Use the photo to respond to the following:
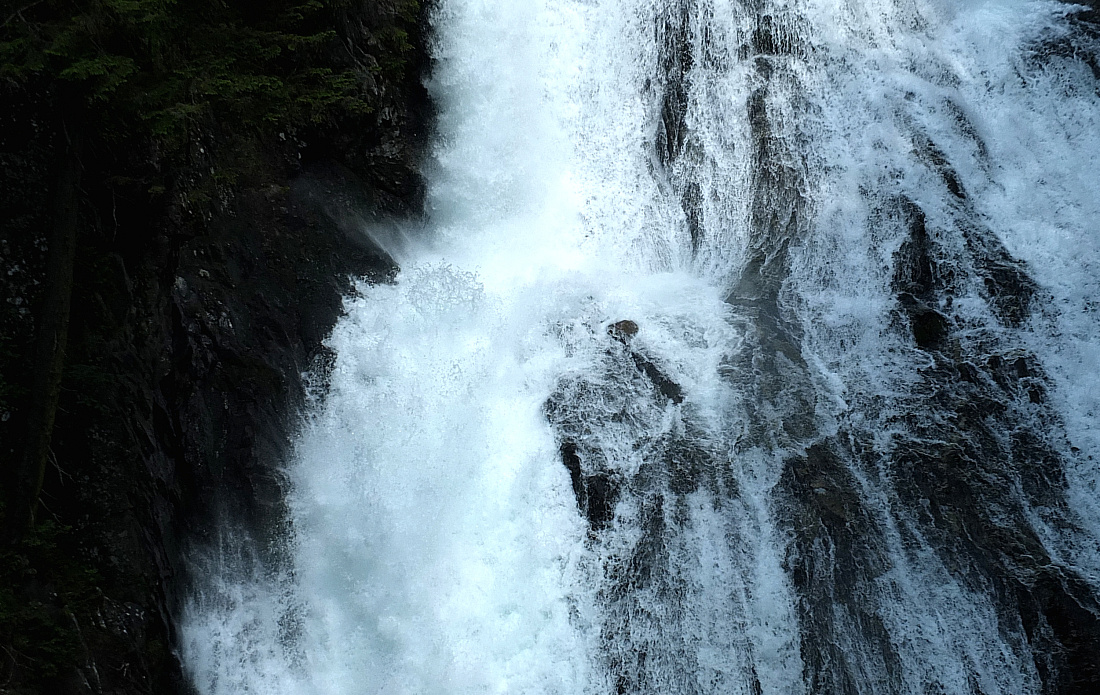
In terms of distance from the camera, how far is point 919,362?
25.0 feet

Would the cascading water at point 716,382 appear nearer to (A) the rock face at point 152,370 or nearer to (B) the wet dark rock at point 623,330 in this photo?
(B) the wet dark rock at point 623,330

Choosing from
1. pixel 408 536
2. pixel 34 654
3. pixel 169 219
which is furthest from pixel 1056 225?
pixel 34 654

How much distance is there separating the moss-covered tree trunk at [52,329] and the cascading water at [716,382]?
1.71 m

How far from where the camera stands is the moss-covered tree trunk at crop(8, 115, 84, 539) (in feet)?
17.5

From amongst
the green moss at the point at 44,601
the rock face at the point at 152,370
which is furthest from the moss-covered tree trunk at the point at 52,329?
the green moss at the point at 44,601

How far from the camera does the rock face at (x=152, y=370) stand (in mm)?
5410

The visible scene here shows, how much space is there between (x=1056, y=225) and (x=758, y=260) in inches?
131

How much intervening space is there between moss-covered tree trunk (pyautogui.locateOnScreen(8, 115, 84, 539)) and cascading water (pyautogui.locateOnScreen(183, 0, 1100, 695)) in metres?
1.71

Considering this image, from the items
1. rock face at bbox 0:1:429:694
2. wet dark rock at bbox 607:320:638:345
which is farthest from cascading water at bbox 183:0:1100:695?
rock face at bbox 0:1:429:694

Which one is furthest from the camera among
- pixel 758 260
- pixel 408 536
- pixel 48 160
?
pixel 758 260

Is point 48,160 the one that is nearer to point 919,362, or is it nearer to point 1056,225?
point 919,362

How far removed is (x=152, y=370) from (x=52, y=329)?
37.7 inches

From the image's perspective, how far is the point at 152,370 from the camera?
6.36 metres

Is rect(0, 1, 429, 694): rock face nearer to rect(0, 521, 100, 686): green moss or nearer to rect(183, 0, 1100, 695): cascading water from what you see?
rect(0, 521, 100, 686): green moss
